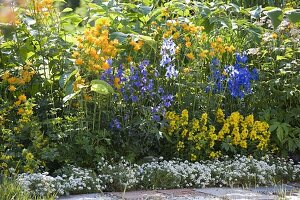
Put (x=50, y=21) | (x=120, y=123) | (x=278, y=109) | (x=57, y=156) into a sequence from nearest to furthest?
(x=57, y=156)
(x=120, y=123)
(x=50, y=21)
(x=278, y=109)

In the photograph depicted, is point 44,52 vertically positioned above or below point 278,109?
above

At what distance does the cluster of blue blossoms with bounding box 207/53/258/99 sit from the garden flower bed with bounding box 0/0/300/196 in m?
0.01

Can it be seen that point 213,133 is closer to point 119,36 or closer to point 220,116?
point 220,116

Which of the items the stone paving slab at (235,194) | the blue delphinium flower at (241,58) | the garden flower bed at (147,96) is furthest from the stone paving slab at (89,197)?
the blue delphinium flower at (241,58)

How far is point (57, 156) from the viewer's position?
445 cm

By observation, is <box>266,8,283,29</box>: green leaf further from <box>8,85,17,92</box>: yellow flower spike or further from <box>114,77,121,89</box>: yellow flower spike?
<box>8,85,17,92</box>: yellow flower spike

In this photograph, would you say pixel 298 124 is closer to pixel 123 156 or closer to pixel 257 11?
pixel 257 11

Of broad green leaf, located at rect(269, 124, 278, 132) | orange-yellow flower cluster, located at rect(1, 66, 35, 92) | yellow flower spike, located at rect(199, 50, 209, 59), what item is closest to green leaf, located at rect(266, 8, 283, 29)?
yellow flower spike, located at rect(199, 50, 209, 59)

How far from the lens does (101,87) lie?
4.33 m

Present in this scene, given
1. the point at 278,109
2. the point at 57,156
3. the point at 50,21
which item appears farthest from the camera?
the point at 278,109

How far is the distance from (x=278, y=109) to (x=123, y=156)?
1600mm

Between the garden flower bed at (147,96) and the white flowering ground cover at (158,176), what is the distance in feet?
0.04

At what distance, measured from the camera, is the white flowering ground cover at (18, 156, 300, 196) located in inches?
155

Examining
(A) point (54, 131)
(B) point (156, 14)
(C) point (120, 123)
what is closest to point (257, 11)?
(B) point (156, 14)
